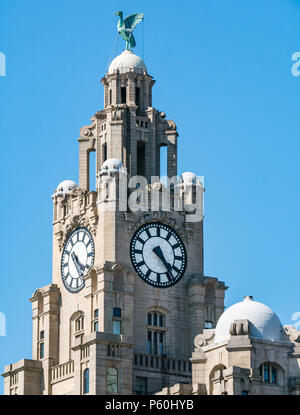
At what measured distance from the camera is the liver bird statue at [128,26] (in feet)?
400

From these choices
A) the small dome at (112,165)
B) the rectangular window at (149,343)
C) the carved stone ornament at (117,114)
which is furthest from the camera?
the carved stone ornament at (117,114)

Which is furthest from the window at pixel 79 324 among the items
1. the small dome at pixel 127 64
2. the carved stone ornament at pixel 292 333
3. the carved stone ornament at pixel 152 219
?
the small dome at pixel 127 64

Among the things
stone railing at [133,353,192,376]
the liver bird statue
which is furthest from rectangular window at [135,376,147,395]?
the liver bird statue

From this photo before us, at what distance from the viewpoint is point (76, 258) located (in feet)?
387

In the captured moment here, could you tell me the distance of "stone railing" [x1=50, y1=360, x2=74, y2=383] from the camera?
11406 cm

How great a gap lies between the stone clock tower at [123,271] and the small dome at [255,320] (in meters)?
7.27

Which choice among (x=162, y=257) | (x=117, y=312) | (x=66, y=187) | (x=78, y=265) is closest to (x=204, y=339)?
(x=117, y=312)

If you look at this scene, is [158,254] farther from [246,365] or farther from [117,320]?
[246,365]

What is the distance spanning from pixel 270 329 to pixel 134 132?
2004 cm

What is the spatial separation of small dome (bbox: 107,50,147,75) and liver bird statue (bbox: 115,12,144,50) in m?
0.90

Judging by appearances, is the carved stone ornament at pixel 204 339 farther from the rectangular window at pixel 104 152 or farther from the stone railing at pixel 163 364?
the rectangular window at pixel 104 152

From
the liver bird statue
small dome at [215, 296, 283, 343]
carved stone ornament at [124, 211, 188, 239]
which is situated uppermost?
the liver bird statue

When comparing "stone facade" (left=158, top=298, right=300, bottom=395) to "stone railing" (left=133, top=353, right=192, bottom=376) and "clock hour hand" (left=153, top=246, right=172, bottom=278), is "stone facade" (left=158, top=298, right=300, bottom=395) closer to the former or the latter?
"stone railing" (left=133, top=353, right=192, bottom=376)

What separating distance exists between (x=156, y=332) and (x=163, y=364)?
2579 mm
